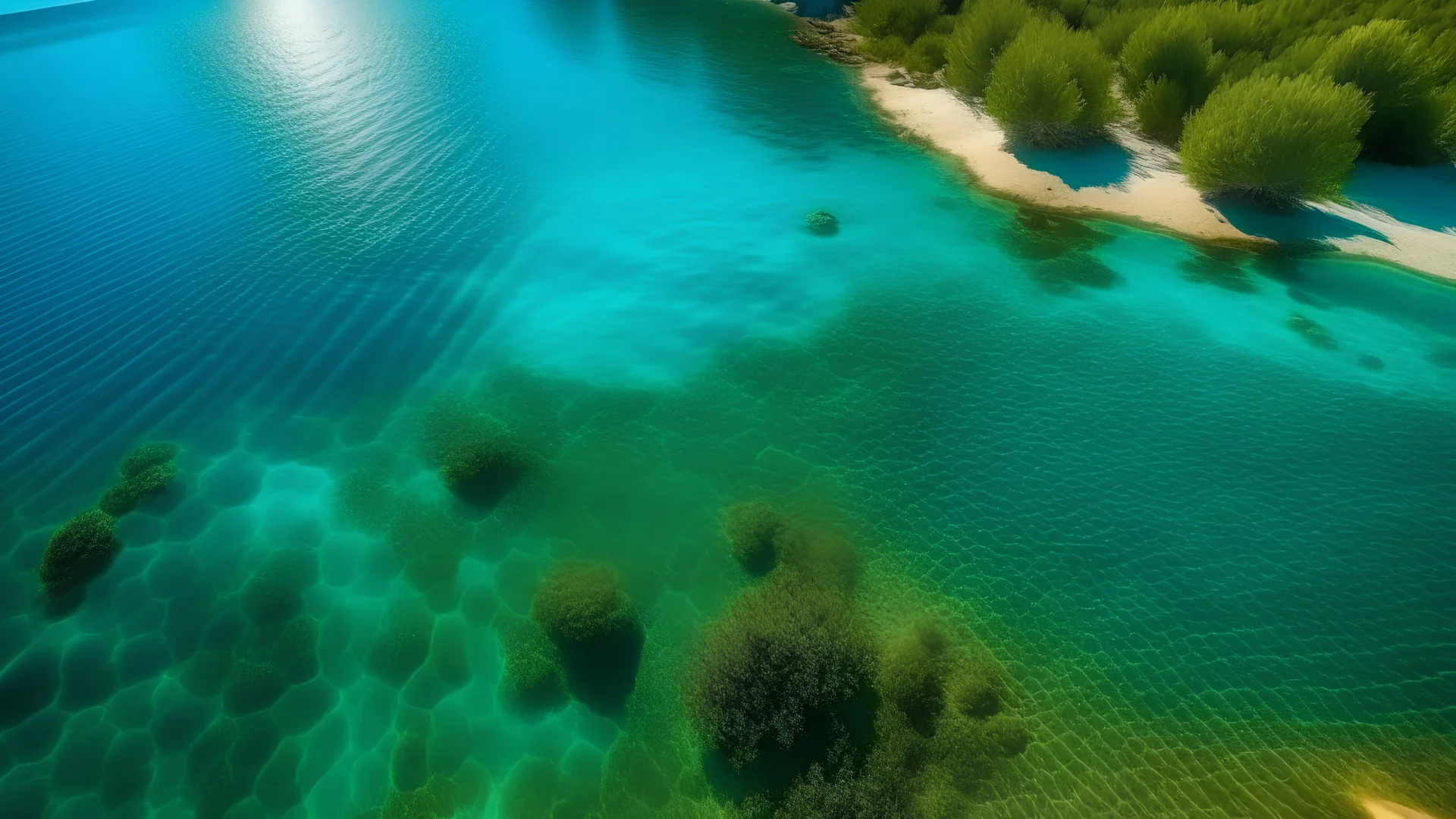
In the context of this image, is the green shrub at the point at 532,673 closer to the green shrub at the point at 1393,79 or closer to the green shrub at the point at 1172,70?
the green shrub at the point at 1172,70

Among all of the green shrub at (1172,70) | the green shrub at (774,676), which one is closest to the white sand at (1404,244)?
the green shrub at (1172,70)

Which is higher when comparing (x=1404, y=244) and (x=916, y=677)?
(x=1404, y=244)

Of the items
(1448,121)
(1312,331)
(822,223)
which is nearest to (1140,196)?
(1312,331)

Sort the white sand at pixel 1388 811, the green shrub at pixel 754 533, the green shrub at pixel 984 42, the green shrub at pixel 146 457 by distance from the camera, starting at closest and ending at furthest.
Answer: the white sand at pixel 1388 811 → the green shrub at pixel 754 533 → the green shrub at pixel 146 457 → the green shrub at pixel 984 42

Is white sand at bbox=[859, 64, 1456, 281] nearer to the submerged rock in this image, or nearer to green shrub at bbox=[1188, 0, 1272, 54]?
green shrub at bbox=[1188, 0, 1272, 54]

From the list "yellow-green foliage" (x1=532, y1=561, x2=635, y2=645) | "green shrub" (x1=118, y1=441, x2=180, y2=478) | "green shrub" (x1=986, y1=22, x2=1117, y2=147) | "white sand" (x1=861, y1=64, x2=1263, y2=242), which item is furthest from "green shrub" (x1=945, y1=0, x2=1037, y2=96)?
"green shrub" (x1=118, y1=441, x2=180, y2=478)

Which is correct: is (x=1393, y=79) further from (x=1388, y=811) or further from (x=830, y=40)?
(x=1388, y=811)
